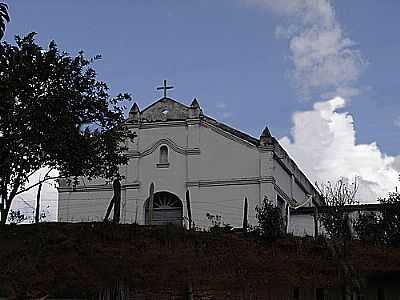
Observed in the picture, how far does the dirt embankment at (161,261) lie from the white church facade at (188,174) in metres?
13.1

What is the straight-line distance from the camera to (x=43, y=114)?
61.9 feet

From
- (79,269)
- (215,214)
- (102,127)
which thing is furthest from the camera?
(215,214)

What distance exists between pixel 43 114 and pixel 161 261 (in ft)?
16.5

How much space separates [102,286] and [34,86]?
594 centimetres

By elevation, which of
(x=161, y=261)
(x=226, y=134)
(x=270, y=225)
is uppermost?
(x=226, y=134)

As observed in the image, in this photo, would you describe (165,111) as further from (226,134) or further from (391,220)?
(391,220)

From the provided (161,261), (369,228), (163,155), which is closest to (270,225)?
(369,228)

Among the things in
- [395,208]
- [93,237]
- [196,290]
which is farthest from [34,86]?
[395,208]

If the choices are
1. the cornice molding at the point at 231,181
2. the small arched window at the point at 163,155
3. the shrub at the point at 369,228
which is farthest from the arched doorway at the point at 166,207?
the shrub at the point at 369,228

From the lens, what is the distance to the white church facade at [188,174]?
33.3 m

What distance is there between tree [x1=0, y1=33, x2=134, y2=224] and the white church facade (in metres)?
12.8

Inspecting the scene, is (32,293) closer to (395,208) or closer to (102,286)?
(102,286)

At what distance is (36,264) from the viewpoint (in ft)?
57.5

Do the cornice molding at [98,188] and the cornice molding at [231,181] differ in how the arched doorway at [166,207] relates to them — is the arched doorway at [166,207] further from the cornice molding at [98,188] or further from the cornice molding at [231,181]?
the cornice molding at [98,188]
